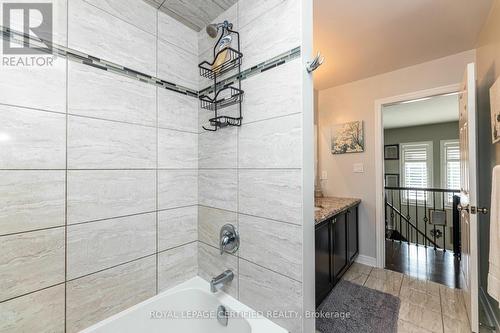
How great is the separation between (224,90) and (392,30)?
1659mm

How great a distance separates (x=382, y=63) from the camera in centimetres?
240

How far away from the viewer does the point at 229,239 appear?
129 cm

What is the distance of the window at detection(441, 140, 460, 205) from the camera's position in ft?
16.0

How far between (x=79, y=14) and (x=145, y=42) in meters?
0.33

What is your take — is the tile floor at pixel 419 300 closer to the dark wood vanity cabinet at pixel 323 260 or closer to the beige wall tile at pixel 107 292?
the dark wood vanity cabinet at pixel 323 260

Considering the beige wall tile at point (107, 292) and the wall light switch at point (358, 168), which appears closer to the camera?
the beige wall tile at point (107, 292)

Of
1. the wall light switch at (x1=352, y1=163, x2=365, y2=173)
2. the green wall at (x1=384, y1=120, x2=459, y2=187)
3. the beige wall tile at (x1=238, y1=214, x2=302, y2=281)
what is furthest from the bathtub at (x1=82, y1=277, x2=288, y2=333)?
the green wall at (x1=384, y1=120, x2=459, y2=187)

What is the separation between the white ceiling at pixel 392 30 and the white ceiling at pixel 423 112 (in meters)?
1.17

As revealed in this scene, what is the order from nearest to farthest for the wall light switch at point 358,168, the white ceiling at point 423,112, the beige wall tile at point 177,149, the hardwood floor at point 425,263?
1. the beige wall tile at point 177,149
2. the hardwood floor at point 425,263
3. the wall light switch at point 358,168
4. the white ceiling at point 423,112

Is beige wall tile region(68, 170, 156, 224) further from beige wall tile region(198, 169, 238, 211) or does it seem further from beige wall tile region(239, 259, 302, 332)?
beige wall tile region(239, 259, 302, 332)

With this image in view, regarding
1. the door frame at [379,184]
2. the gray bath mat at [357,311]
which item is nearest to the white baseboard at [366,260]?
the door frame at [379,184]

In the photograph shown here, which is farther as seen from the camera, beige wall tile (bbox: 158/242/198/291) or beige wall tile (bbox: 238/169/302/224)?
beige wall tile (bbox: 158/242/198/291)

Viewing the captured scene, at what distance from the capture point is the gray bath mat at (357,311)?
1.63 meters

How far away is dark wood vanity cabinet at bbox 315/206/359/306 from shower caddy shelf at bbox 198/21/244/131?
1156 mm
